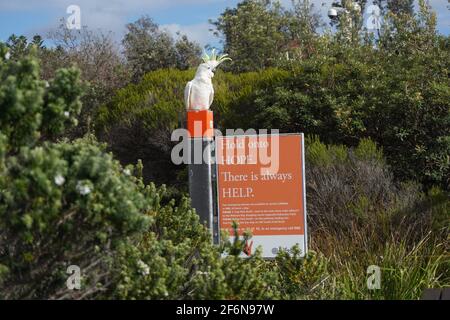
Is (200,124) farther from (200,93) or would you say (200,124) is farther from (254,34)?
(254,34)

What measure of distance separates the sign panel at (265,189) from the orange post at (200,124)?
7.3 inches

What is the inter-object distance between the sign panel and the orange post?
0.18m

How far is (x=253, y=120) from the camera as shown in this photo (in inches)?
436

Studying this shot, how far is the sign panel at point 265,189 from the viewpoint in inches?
300

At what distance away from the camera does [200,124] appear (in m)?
7.75

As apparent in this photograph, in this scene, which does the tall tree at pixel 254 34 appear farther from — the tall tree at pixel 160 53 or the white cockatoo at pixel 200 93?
the white cockatoo at pixel 200 93

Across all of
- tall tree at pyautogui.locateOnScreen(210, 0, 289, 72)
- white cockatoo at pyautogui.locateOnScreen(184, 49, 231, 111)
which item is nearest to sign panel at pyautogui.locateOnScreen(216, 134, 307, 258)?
white cockatoo at pyautogui.locateOnScreen(184, 49, 231, 111)

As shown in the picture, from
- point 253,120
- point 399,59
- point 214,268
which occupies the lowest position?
point 214,268

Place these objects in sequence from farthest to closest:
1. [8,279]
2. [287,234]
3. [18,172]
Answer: [287,234], [8,279], [18,172]

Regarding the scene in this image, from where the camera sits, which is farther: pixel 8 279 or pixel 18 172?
pixel 8 279

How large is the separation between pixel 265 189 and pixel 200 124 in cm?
88

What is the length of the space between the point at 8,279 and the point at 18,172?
74cm

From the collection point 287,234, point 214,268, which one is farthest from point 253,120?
point 214,268
